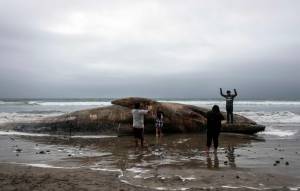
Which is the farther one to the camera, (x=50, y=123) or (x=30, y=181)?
(x=50, y=123)

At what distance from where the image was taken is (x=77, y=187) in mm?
8711

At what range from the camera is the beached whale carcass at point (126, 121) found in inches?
878

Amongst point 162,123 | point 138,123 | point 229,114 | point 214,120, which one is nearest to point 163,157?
point 214,120

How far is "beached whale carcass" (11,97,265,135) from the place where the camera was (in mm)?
22297

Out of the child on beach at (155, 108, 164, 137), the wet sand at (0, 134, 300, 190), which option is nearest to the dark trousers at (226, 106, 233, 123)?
the wet sand at (0, 134, 300, 190)

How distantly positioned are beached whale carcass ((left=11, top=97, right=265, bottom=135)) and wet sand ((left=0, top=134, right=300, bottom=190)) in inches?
127

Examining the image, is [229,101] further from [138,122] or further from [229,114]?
[138,122]

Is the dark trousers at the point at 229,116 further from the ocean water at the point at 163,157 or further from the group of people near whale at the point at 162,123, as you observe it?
the group of people near whale at the point at 162,123

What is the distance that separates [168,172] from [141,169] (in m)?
0.85

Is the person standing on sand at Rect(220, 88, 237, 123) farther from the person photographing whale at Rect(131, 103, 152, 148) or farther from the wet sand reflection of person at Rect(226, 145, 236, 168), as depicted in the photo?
the person photographing whale at Rect(131, 103, 152, 148)

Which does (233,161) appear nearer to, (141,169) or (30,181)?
(141,169)

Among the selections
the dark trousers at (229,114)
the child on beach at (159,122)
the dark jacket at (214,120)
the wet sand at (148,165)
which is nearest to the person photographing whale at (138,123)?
the wet sand at (148,165)

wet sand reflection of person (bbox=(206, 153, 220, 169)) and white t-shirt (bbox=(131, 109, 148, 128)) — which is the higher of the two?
white t-shirt (bbox=(131, 109, 148, 128))

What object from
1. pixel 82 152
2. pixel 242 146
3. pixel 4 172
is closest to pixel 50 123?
pixel 82 152
